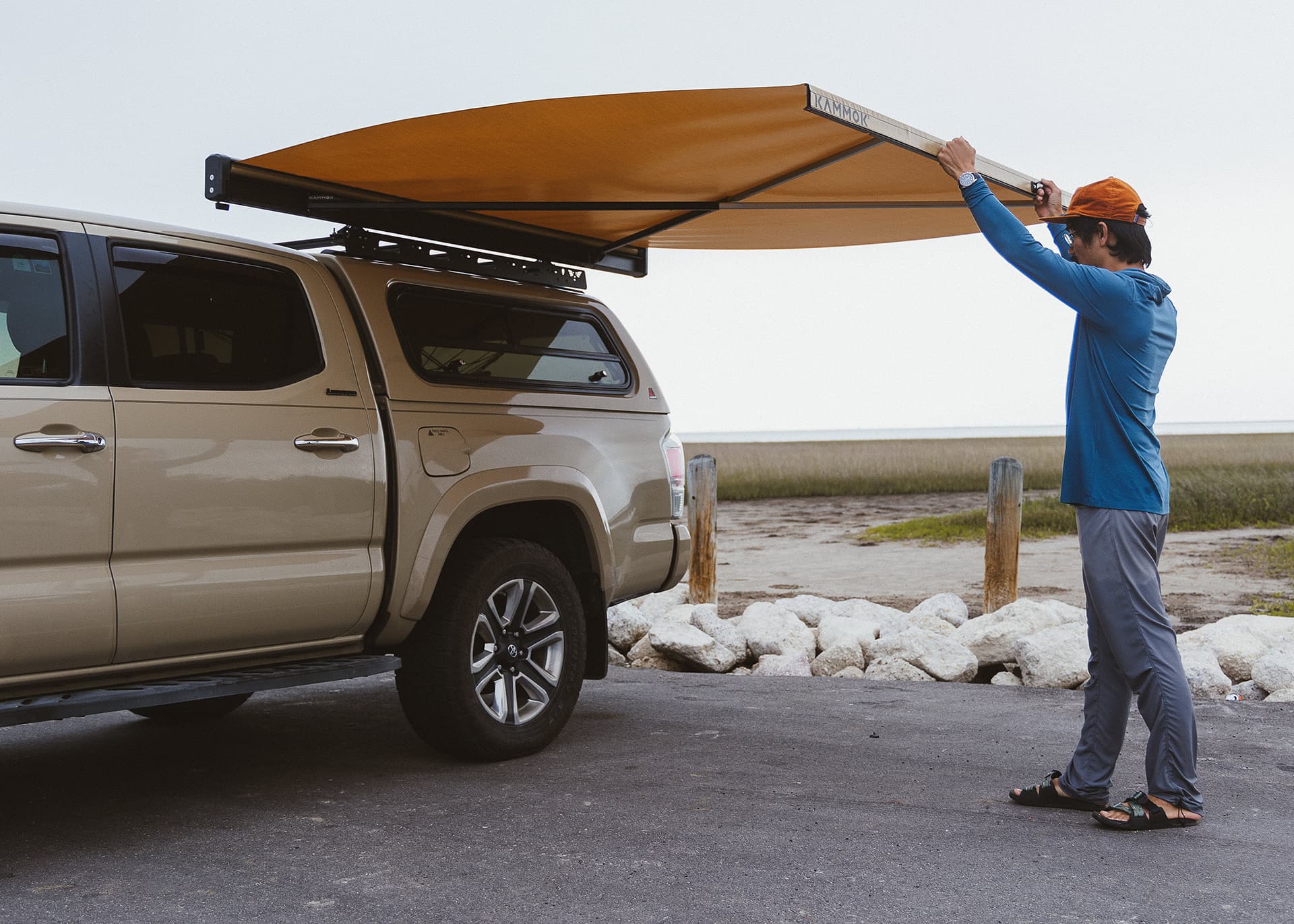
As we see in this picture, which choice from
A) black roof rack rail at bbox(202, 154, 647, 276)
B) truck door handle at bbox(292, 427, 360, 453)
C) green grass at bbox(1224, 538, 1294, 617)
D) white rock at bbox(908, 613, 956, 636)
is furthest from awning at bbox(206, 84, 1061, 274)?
green grass at bbox(1224, 538, 1294, 617)

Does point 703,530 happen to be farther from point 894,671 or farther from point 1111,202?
point 1111,202

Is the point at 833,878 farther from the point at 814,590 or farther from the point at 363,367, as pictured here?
the point at 814,590

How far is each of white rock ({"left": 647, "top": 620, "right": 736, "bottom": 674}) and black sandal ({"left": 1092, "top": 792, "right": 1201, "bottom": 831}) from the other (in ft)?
12.9

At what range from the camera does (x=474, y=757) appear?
5211 mm

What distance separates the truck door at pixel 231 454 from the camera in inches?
163

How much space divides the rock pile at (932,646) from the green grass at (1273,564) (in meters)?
2.72

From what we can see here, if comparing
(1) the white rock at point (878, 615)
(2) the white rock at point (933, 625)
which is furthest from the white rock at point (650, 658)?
(2) the white rock at point (933, 625)

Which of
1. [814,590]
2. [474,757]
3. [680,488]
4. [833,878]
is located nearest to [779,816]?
[833,878]

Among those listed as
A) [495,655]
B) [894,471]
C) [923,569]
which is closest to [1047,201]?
[495,655]

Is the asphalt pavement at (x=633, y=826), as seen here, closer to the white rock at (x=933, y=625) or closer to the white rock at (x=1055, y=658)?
the white rock at (x=1055, y=658)

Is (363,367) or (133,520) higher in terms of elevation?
(363,367)

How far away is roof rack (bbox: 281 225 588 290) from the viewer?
5445 mm

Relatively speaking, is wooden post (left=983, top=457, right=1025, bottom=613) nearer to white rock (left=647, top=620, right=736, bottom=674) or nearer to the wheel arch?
white rock (left=647, top=620, right=736, bottom=674)

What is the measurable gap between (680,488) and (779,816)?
83.4 inches
